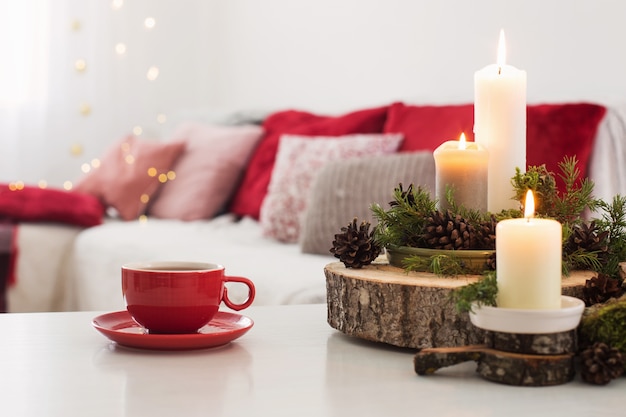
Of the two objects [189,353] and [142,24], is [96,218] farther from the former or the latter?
[189,353]

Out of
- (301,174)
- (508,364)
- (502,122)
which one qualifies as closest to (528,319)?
(508,364)

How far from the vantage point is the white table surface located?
0.65m

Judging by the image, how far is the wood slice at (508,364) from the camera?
0.70 metres

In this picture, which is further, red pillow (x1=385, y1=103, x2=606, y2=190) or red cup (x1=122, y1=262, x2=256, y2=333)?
red pillow (x1=385, y1=103, x2=606, y2=190)

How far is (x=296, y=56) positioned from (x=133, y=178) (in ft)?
3.03

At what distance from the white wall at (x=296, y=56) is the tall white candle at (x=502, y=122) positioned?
1317 millimetres

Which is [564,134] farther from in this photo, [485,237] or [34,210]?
[34,210]

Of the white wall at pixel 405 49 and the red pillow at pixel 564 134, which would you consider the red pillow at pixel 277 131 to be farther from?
the red pillow at pixel 564 134

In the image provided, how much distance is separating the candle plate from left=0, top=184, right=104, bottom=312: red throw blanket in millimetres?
2381

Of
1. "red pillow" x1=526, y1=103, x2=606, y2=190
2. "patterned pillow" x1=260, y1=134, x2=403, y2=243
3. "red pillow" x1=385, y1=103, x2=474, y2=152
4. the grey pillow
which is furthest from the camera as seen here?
"patterned pillow" x1=260, y1=134, x2=403, y2=243

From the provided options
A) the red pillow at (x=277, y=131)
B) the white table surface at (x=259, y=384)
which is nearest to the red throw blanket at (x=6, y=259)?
the red pillow at (x=277, y=131)

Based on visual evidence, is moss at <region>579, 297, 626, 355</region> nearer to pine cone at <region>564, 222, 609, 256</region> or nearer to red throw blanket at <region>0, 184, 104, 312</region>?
pine cone at <region>564, 222, 609, 256</region>

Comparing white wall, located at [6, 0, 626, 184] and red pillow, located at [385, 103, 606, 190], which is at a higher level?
white wall, located at [6, 0, 626, 184]

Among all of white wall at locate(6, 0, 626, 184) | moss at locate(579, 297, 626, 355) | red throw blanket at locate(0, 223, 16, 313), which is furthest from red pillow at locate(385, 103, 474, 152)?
moss at locate(579, 297, 626, 355)
